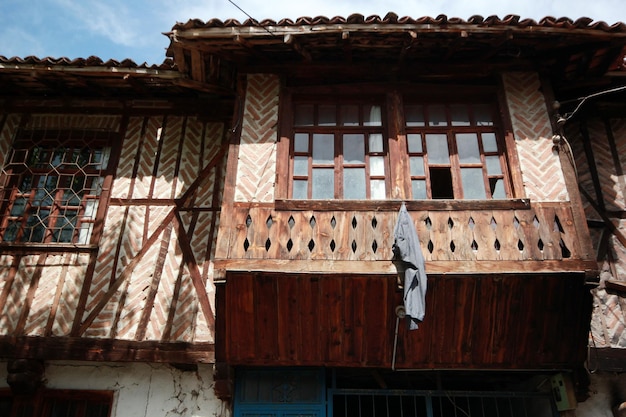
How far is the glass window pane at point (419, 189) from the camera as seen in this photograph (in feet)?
25.0

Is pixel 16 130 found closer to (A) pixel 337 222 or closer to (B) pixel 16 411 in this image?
(B) pixel 16 411

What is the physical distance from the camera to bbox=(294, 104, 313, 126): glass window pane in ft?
27.3

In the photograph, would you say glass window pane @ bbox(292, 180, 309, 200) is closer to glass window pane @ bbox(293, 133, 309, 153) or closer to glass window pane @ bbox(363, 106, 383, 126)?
glass window pane @ bbox(293, 133, 309, 153)

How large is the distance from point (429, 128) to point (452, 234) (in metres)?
2.01

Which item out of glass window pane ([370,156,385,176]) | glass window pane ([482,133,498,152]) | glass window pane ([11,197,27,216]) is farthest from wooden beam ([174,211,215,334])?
glass window pane ([482,133,498,152])

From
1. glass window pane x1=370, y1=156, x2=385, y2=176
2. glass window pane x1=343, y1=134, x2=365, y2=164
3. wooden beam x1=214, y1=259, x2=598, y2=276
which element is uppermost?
glass window pane x1=343, y1=134, x2=365, y2=164

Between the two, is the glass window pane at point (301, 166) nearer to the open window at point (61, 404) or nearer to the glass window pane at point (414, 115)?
the glass window pane at point (414, 115)

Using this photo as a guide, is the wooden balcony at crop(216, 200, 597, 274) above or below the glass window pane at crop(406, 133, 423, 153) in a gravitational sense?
below

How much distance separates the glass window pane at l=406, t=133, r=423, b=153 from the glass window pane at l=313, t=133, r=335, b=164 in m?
1.14

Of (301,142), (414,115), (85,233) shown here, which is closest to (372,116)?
(414,115)

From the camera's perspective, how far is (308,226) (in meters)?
7.01

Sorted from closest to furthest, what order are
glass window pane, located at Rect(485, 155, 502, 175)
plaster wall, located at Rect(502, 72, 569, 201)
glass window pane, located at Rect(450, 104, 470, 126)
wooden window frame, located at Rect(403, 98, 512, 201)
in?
plaster wall, located at Rect(502, 72, 569, 201), wooden window frame, located at Rect(403, 98, 512, 201), glass window pane, located at Rect(485, 155, 502, 175), glass window pane, located at Rect(450, 104, 470, 126)

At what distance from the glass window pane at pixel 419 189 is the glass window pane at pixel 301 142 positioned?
1.65 meters

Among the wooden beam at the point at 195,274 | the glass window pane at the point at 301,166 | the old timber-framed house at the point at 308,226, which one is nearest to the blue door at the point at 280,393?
the old timber-framed house at the point at 308,226
